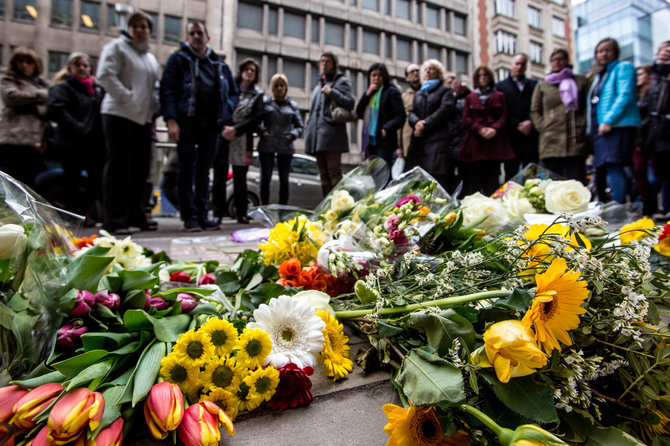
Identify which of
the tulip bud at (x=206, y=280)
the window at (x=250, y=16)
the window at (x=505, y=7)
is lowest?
the tulip bud at (x=206, y=280)

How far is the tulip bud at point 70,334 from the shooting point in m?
0.95

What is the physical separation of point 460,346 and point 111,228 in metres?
3.95

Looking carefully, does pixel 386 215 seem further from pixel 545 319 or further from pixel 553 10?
pixel 553 10

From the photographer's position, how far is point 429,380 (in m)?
0.71

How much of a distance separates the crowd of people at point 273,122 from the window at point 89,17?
2009 centimetres

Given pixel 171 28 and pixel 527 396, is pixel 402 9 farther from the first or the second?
pixel 527 396

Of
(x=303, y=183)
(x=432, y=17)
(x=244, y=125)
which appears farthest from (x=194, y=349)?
(x=432, y=17)

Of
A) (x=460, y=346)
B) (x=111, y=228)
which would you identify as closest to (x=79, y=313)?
(x=460, y=346)

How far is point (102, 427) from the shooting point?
70 centimetres

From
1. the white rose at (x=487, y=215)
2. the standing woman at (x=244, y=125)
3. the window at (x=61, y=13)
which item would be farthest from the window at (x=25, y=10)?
the white rose at (x=487, y=215)

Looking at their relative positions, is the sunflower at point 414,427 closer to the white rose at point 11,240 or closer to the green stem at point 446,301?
the green stem at point 446,301

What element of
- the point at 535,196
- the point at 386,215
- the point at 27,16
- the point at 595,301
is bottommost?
the point at 595,301

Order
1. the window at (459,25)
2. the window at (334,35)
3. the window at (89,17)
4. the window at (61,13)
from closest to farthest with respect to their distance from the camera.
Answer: the window at (61,13)
the window at (89,17)
the window at (334,35)
the window at (459,25)

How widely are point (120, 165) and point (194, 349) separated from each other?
3.70 meters
